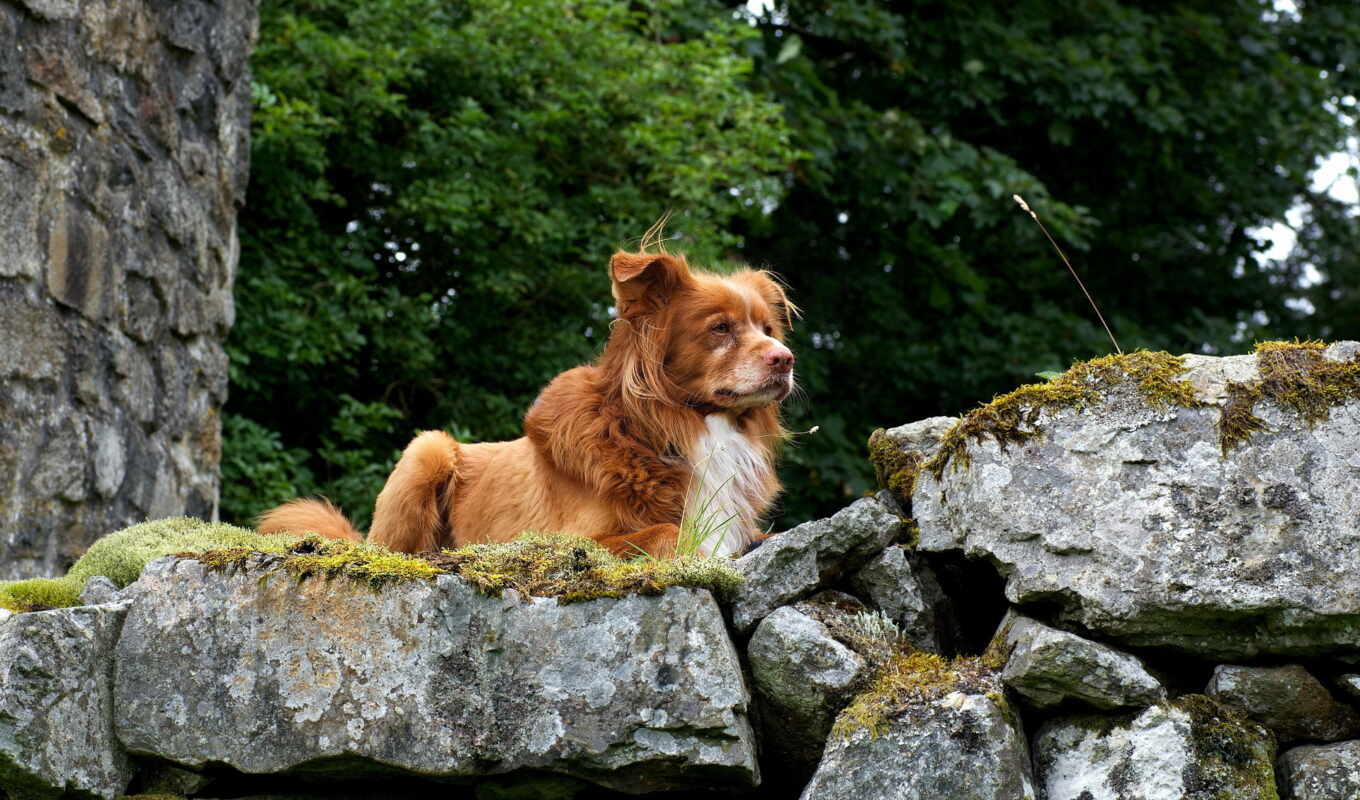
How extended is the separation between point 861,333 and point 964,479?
9.51 m

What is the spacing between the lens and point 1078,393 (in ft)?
10.7

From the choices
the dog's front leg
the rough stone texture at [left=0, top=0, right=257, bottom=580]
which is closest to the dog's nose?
the dog's front leg

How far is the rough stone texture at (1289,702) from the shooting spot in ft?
9.94

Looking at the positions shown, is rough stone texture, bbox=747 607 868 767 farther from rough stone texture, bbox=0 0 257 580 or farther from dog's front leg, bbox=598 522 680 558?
rough stone texture, bbox=0 0 257 580

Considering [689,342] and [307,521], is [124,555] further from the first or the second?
[689,342]

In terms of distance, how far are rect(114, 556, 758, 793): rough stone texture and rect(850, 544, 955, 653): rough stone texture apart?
47cm

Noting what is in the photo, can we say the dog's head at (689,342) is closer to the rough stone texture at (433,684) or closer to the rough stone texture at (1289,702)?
the rough stone texture at (433,684)

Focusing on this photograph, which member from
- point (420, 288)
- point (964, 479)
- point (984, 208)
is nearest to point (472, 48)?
point (420, 288)

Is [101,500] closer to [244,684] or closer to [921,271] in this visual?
[244,684]

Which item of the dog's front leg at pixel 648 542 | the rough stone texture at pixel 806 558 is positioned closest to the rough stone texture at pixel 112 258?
the dog's front leg at pixel 648 542

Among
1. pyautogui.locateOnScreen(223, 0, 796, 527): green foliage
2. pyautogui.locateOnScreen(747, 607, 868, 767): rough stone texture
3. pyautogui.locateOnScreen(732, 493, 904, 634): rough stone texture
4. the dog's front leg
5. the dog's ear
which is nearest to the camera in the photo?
pyautogui.locateOnScreen(747, 607, 868, 767): rough stone texture

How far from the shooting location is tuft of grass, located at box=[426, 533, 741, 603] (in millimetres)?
3221

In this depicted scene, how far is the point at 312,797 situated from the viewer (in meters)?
3.26

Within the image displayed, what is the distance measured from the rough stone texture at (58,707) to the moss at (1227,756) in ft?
7.75
